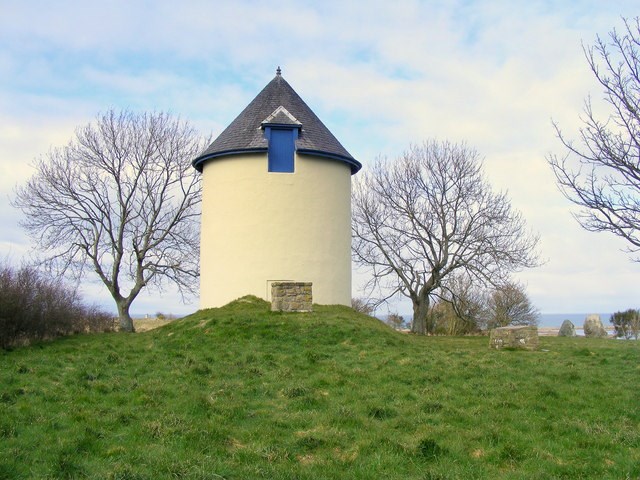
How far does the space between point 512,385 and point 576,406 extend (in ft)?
4.19

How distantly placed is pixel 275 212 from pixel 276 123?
3.03m

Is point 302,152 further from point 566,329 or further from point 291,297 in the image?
point 566,329

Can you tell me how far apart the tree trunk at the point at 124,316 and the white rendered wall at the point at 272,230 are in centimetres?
643

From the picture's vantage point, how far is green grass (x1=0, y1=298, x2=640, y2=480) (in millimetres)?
6914

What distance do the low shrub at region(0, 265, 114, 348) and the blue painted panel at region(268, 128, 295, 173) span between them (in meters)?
8.15

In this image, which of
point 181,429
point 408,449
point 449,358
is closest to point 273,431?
point 181,429

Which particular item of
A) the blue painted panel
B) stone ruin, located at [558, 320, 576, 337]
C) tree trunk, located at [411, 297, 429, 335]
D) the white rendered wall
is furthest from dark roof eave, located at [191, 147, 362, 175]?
stone ruin, located at [558, 320, 576, 337]

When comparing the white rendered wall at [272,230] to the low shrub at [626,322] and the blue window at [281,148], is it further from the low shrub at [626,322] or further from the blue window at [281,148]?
the low shrub at [626,322]

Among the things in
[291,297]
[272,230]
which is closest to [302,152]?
[272,230]

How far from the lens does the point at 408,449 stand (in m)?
7.39

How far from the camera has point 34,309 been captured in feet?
60.7

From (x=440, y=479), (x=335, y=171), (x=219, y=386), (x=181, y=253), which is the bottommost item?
(x=440, y=479)

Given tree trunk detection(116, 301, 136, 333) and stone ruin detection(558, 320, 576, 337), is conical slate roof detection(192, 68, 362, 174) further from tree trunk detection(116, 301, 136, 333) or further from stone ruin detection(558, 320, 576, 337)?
stone ruin detection(558, 320, 576, 337)

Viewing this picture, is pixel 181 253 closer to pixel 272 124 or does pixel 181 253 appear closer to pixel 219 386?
pixel 272 124
